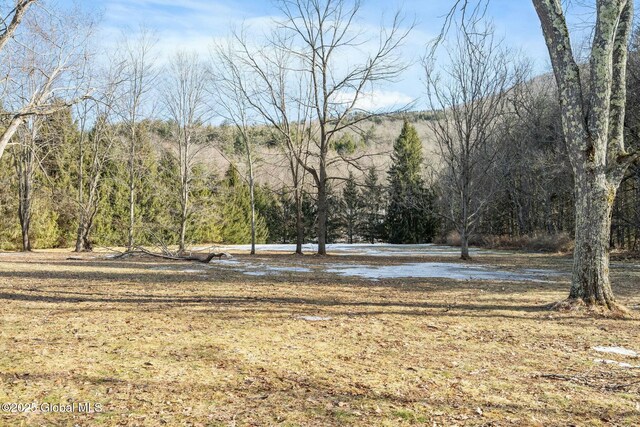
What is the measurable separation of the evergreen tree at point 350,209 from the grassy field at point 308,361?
3708 cm

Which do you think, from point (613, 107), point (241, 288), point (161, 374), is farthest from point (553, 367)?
point (241, 288)

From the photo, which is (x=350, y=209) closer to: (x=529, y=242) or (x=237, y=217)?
(x=237, y=217)

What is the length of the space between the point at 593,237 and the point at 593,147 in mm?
1278

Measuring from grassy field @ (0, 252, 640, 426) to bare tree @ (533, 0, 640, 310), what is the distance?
664 millimetres

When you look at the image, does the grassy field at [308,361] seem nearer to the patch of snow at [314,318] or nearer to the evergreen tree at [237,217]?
the patch of snow at [314,318]

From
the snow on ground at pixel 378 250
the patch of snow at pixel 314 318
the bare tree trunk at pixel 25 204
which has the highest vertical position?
the bare tree trunk at pixel 25 204

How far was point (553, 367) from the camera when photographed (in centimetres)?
403

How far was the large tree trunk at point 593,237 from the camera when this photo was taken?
6297 millimetres

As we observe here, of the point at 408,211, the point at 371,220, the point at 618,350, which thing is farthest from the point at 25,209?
the point at 408,211

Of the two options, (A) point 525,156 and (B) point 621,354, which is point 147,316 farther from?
(A) point 525,156

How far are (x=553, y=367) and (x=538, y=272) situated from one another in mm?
9826

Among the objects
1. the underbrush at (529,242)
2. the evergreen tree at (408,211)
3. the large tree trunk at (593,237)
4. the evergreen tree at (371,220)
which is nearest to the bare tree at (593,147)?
the large tree trunk at (593,237)

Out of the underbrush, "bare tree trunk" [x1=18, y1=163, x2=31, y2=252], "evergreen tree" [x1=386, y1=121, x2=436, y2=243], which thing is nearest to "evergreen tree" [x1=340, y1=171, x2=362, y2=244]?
"evergreen tree" [x1=386, y1=121, x2=436, y2=243]

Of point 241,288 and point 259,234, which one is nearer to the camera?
point 241,288
